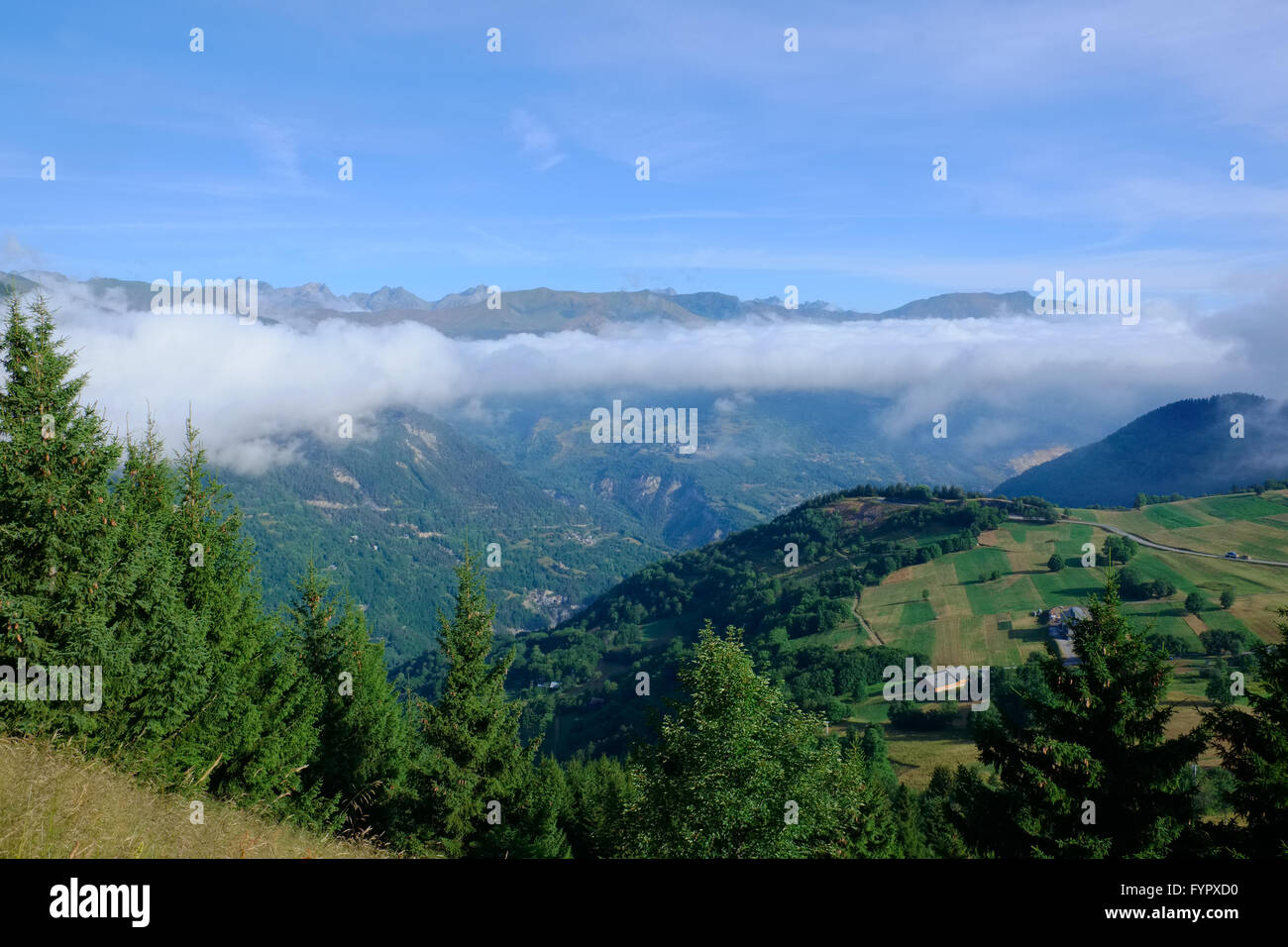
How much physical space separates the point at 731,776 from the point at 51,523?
64.0ft

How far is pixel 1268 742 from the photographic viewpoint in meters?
18.8

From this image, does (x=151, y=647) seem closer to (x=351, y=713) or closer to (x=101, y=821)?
(x=101, y=821)

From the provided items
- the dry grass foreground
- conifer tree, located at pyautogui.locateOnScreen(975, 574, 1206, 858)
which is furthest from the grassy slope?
the dry grass foreground

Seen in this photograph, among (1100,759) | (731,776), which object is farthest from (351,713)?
(1100,759)

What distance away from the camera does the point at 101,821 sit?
10.9m

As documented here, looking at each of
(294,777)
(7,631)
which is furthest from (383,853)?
(7,631)

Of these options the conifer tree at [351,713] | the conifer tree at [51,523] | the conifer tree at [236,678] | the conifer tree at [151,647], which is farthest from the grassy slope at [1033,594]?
the conifer tree at [51,523]

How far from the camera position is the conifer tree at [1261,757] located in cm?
1777

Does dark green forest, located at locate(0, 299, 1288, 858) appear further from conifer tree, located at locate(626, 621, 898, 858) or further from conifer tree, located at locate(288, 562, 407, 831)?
conifer tree, located at locate(288, 562, 407, 831)

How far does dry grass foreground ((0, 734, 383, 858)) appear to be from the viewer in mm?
9695

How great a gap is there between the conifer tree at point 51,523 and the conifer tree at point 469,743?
1215 cm

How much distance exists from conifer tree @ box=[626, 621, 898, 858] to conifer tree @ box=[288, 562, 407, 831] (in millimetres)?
12134

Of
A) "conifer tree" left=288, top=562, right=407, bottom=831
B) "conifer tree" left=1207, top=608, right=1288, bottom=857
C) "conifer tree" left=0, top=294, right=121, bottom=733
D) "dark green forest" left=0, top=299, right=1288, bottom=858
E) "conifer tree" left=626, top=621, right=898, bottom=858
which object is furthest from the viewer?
"conifer tree" left=288, top=562, right=407, bottom=831
